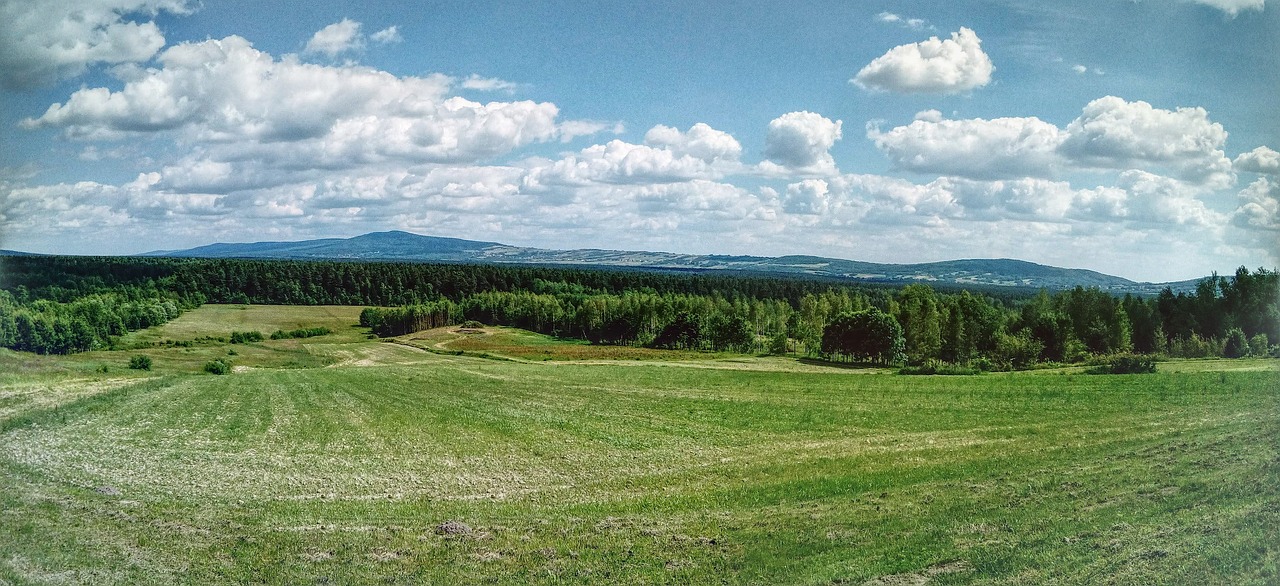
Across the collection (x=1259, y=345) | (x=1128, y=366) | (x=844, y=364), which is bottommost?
(x=844, y=364)

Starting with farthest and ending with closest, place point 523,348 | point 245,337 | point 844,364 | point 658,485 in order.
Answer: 1. point 245,337
2. point 523,348
3. point 844,364
4. point 658,485

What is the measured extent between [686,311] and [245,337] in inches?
2644

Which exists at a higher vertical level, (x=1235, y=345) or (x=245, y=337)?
(x=1235, y=345)

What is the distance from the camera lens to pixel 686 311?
118m

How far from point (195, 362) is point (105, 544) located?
6623cm

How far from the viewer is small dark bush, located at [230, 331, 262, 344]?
10360cm

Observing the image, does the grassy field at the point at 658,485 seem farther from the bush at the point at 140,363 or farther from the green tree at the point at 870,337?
the green tree at the point at 870,337

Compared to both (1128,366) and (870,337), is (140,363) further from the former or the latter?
(1128,366)

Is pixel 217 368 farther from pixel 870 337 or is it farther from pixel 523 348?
pixel 870 337

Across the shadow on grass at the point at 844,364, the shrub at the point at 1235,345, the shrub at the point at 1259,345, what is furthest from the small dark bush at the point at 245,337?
the shrub at the point at 1259,345

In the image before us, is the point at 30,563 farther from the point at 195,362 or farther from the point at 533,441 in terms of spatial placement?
the point at 195,362

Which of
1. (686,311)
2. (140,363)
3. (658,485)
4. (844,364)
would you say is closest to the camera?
(658,485)

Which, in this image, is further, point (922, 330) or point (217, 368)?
point (922, 330)

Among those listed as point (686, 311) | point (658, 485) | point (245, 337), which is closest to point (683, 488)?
point (658, 485)
